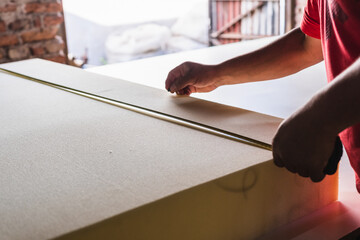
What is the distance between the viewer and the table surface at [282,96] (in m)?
0.74

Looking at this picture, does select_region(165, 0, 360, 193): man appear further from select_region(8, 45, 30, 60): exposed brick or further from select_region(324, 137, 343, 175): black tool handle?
select_region(8, 45, 30, 60): exposed brick

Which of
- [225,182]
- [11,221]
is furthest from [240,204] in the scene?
[11,221]

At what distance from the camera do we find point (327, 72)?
84 centimetres

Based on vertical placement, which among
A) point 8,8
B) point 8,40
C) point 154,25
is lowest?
point 154,25

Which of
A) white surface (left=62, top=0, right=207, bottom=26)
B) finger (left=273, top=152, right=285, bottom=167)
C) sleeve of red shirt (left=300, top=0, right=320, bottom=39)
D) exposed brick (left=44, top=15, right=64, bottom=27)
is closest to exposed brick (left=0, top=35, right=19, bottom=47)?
exposed brick (left=44, top=15, right=64, bottom=27)

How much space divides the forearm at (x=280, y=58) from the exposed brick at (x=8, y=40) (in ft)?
7.86

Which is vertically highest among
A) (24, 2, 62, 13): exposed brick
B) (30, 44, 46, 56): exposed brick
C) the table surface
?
(24, 2, 62, 13): exposed brick

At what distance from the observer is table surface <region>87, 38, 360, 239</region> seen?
2.42 ft

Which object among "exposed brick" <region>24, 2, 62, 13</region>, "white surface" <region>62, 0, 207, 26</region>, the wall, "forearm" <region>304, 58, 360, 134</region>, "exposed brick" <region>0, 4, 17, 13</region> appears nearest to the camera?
"forearm" <region>304, 58, 360, 134</region>

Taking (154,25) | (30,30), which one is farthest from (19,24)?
(154,25)

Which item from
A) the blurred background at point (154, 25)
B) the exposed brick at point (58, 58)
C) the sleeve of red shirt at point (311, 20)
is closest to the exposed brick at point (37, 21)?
the exposed brick at point (58, 58)

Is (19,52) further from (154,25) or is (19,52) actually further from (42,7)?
(154,25)

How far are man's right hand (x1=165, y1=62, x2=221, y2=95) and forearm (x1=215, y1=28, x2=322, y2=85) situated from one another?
6 cm

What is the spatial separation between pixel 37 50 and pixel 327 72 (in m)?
2.74
